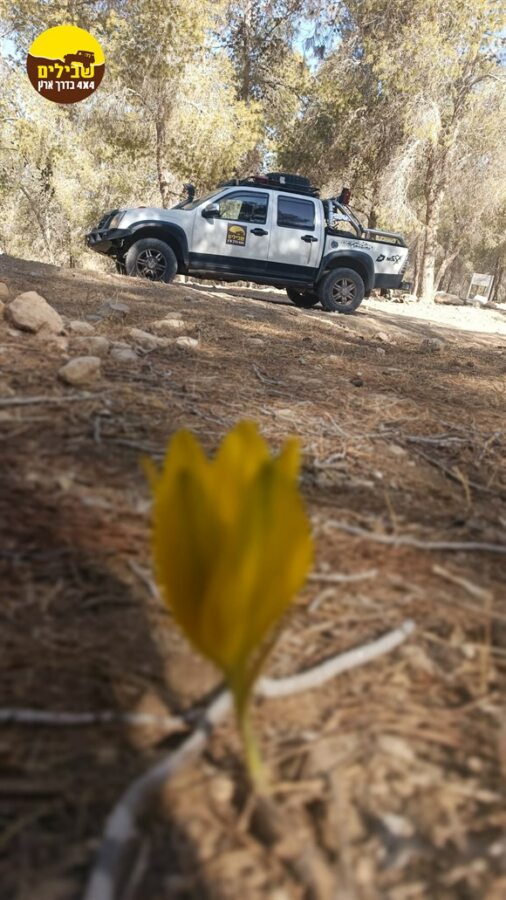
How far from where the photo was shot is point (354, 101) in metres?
18.6

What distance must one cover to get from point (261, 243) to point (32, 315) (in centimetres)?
778

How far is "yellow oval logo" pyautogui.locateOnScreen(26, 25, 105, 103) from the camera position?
1630cm

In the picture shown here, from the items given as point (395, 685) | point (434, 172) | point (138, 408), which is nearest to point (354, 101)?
point (434, 172)

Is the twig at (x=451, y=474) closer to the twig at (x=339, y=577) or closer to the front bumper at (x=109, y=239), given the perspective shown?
→ the twig at (x=339, y=577)

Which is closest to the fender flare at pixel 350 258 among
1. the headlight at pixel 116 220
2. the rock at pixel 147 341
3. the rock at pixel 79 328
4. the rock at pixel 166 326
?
the headlight at pixel 116 220

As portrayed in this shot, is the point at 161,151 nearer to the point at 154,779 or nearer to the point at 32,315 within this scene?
the point at 32,315

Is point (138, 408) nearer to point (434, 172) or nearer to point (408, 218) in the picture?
point (408, 218)

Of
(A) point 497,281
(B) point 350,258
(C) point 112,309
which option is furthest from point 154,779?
(A) point 497,281

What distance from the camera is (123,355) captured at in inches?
131

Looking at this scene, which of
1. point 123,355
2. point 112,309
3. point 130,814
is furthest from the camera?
point 112,309

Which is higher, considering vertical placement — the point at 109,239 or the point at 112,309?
the point at 109,239

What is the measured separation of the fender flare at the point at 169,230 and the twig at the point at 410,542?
8820 mm

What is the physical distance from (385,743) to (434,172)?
68.6ft

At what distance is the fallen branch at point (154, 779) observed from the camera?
80cm
